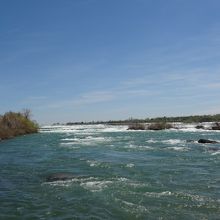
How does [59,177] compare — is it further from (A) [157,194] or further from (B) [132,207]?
(B) [132,207]

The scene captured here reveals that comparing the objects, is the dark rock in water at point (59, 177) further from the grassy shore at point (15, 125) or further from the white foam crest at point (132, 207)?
the grassy shore at point (15, 125)

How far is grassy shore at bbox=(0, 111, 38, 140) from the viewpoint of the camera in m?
76.8

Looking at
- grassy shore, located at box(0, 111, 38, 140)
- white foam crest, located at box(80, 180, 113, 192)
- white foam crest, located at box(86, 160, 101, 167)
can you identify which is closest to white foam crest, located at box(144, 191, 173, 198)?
white foam crest, located at box(80, 180, 113, 192)

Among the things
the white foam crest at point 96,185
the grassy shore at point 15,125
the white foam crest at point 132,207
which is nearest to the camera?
the white foam crest at point 132,207

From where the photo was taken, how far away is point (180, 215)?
16.3 metres

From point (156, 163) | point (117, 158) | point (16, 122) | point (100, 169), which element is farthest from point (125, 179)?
point (16, 122)

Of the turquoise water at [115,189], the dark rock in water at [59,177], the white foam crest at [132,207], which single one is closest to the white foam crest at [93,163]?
the turquoise water at [115,189]

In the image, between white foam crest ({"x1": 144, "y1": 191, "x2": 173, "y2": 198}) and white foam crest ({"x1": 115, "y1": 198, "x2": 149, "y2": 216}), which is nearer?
white foam crest ({"x1": 115, "y1": 198, "x2": 149, "y2": 216})

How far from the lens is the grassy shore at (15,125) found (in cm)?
7682

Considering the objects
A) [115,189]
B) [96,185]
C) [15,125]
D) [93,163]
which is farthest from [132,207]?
[15,125]

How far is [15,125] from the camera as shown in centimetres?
8650

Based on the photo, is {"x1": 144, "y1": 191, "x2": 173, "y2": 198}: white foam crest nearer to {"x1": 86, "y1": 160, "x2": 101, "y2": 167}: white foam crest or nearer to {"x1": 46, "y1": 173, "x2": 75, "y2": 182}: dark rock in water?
{"x1": 46, "y1": 173, "x2": 75, "y2": 182}: dark rock in water

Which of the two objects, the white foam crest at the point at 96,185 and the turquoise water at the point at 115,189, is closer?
the turquoise water at the point at 115,189

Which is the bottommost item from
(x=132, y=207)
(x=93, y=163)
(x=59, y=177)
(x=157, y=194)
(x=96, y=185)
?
(x=132, y=207)
